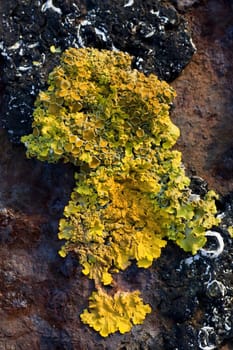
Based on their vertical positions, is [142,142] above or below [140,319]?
above

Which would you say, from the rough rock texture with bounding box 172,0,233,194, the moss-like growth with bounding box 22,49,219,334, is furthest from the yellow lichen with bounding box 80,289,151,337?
the rough rock texture with bounding box 172,0,233,194

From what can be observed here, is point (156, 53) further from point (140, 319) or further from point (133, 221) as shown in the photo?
point (140, 319)

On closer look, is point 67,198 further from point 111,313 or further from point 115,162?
point 111,313

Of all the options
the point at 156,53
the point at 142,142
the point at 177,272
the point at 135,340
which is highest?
the point at 156,53

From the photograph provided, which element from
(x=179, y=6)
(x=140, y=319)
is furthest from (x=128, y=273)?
(x=179, y=6)

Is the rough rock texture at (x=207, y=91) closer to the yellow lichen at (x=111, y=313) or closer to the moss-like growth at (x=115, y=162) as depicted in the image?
the moss-like growth at (x=115, y=162)

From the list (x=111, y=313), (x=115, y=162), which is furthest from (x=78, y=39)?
(x=111, y=313)

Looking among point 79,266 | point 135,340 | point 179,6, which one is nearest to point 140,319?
point 135,340
